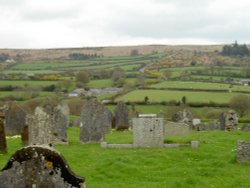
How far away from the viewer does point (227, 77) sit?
333 feet

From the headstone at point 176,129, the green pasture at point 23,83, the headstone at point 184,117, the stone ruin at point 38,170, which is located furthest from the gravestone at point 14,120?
the green pasture at point 23,83

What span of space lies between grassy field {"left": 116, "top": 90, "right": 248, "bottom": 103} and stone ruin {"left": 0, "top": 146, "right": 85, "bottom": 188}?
2427 inches

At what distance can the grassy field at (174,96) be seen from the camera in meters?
70.4

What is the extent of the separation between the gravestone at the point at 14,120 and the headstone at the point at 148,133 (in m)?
12.4

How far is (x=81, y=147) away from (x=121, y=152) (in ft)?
11.6

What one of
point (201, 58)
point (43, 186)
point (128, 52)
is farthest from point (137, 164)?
point (128, 52)

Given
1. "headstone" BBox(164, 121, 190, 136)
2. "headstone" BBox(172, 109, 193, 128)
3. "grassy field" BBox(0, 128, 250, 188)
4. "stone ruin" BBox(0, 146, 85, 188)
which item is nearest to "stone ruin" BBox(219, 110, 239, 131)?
"headstone" BBox(172, 109, 193, 128)

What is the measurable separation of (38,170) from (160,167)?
1149cm

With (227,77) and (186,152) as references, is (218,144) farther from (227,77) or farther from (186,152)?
→ (227,77)

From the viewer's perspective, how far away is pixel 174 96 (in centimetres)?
7362

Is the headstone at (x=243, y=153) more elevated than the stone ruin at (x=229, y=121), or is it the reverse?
the headstone at (x=243, y=153)

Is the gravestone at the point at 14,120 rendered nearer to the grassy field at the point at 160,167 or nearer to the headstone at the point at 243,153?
the grassy field at the point at 160,167

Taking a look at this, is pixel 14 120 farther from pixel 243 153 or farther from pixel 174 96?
pixel 174 96

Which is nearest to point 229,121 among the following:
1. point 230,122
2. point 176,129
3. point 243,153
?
point 230,122
